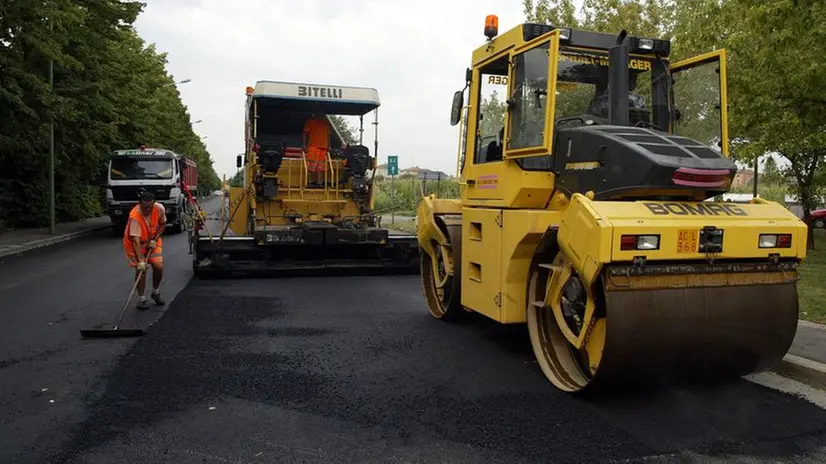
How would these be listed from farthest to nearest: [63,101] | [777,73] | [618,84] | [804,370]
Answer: [63,101] < [777,73] < [618,84] < [804,370]

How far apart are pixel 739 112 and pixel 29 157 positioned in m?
18.1

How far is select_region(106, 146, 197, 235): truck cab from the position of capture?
20172mm

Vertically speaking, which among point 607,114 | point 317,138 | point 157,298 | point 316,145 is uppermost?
point 317,138

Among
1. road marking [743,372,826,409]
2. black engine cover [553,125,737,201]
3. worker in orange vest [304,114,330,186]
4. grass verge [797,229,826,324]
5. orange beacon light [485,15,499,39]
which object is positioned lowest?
road marking [743,372,826,409]

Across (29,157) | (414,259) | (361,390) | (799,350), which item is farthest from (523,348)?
(29,157)

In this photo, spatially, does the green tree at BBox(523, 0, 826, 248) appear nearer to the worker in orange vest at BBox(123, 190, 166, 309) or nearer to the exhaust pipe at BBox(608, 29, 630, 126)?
the exhaust pipe at BBox(608, 29, 630, 126)

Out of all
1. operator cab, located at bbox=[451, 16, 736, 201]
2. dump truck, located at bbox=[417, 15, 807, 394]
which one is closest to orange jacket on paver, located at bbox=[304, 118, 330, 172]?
dump truck, located at bbox=[417, 15, 807, 394]

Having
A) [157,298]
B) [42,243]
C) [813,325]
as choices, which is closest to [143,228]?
[157,298]

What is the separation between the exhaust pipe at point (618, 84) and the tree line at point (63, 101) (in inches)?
488

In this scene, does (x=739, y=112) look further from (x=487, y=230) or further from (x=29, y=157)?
(x=29, y=157)

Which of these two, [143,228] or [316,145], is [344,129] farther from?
[143,228]

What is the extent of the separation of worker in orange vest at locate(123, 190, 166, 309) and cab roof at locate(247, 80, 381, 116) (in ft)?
13.1

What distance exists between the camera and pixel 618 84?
547 cm

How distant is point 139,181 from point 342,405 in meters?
17.6
